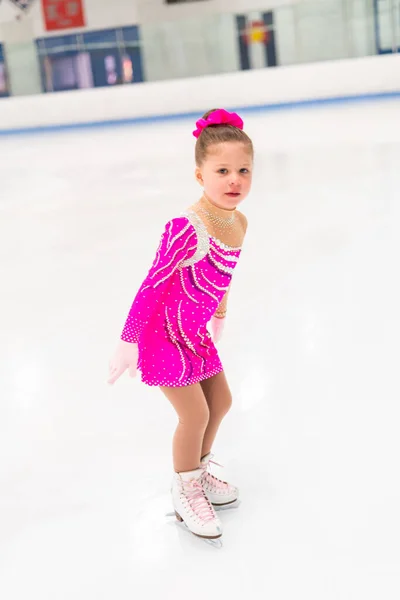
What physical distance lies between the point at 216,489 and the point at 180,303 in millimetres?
439

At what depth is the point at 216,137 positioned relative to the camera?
139 cm

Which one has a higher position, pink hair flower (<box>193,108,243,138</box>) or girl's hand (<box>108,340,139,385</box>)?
pink hair flower (<box>193,108,243,138</box>)

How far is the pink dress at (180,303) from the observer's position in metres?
1.38

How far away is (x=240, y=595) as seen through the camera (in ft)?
4.33

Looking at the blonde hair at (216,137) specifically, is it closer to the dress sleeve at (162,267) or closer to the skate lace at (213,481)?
the dress sleeve at (162,267)

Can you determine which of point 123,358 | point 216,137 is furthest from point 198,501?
point 216,137

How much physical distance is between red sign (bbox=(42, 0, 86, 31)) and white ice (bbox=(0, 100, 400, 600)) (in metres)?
11.7

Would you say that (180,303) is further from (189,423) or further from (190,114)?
(190,114)

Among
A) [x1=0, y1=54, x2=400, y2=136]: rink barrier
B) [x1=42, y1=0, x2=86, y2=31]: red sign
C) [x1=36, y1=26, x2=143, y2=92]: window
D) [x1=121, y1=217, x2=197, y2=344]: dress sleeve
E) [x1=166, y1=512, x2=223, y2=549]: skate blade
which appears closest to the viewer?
[x1=121, y1=217, x2=197, y2=344]: dress sleeve

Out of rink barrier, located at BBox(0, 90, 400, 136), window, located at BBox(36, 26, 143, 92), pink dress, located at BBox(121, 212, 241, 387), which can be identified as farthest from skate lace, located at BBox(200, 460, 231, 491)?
window, located at BBox(36, 26, 143, 92)

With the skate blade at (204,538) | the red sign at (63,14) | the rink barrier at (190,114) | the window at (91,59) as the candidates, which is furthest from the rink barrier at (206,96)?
the skate blade at (204,538)

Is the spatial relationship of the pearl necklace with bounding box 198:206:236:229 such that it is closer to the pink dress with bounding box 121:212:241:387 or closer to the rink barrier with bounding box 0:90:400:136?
the pink dress with bounding box 121:212:241:387

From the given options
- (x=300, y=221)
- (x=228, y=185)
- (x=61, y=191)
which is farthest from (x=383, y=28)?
(x=228, y=185)

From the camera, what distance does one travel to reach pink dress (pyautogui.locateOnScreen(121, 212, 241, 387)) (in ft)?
4.52
